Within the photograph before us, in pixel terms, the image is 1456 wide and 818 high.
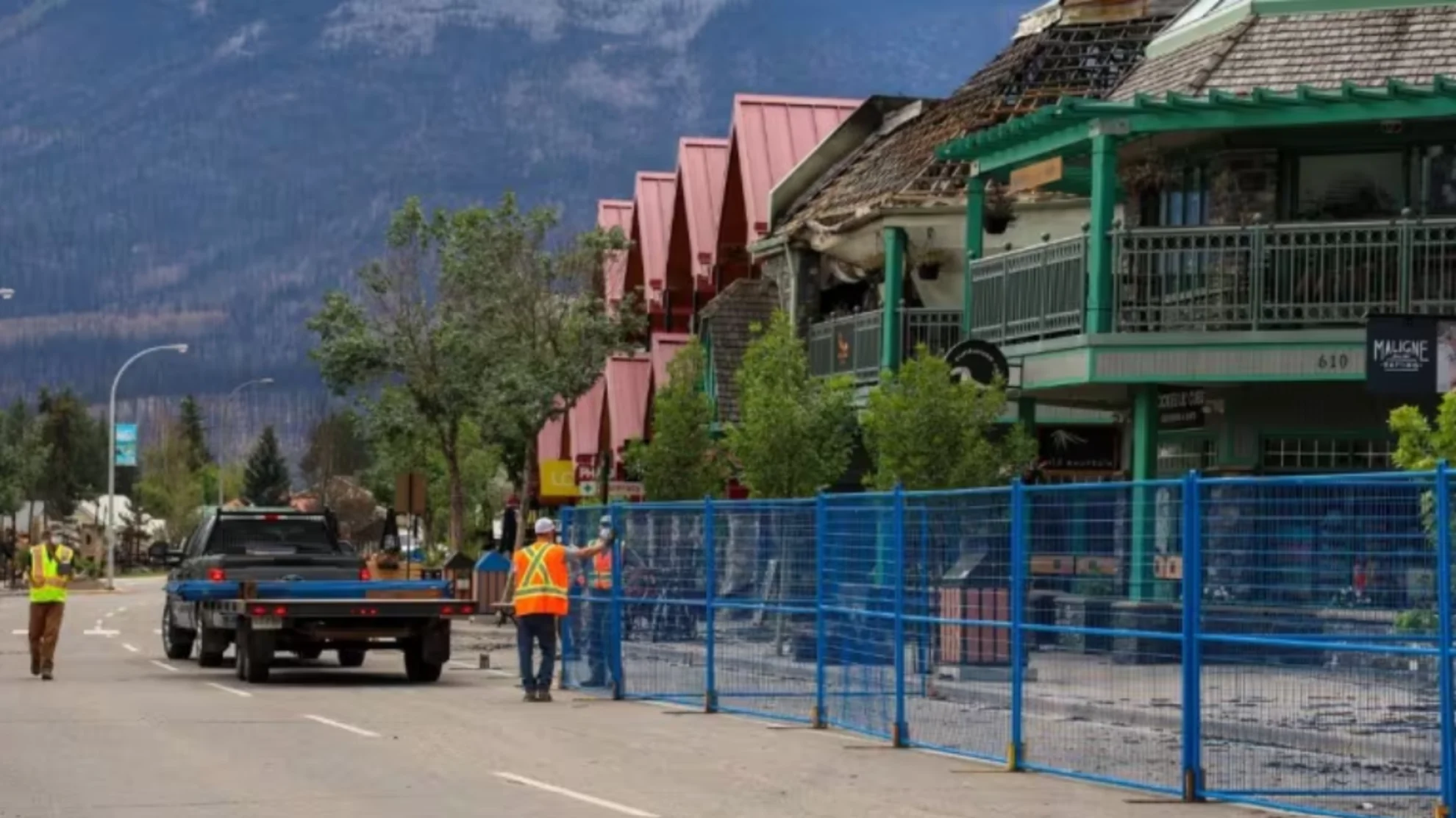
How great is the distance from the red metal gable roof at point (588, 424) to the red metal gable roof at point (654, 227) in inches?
245

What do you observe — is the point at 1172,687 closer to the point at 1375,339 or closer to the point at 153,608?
the point at 1375,339

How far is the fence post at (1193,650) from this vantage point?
16734 mm

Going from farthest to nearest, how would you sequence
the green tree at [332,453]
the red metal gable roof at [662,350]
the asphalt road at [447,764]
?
the green tree at [332,453]
the red metal gable roof at [662,350]
the asphalt road at [447,764]

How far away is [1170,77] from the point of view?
31.0 meters

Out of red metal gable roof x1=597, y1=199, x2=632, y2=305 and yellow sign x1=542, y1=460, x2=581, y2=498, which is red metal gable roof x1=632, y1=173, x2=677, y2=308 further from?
yellow sign x1=542, y1=460, x2=581, y2=498

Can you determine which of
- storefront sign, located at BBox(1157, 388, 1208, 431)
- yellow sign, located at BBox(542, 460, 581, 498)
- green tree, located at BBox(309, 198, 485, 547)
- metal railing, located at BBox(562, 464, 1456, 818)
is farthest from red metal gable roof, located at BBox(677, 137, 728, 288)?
metal railing, located at BBox(562, 464, 1456, 818)

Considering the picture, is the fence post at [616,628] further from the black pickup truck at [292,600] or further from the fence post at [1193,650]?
the fence post at [1193,650]

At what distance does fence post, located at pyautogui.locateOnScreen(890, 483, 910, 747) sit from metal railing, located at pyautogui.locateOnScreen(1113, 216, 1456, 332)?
8341 millimetres

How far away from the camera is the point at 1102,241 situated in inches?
1149

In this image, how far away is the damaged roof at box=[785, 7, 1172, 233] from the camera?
130 ft

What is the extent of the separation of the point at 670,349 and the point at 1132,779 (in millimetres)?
39273

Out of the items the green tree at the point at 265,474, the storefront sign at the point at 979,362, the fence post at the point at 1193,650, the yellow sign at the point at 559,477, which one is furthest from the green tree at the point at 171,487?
the fence post at the point at 1193,650

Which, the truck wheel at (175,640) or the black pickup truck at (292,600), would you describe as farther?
the truck wheel at (175,640)

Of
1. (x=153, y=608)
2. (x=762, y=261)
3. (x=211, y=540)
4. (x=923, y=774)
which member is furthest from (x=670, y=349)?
(x=923, y=774)
